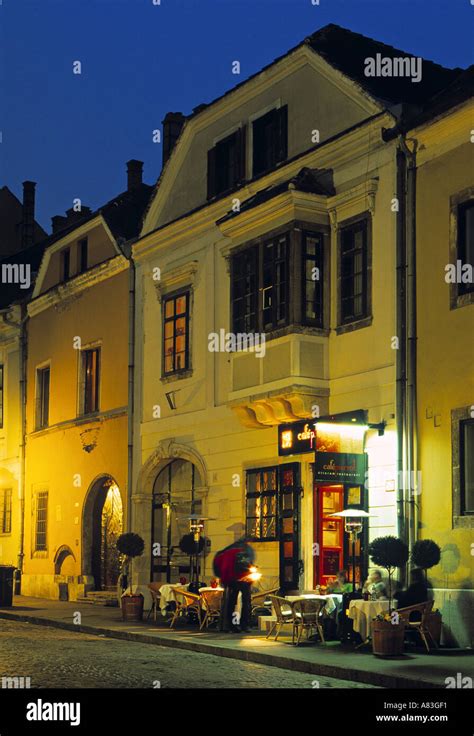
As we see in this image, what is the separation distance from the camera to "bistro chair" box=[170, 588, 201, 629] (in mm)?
21188

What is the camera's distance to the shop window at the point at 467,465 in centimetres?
1800

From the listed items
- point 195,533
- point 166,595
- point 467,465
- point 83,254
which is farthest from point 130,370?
point 467,465

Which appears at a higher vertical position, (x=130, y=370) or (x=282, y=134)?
(x=282, y=134)

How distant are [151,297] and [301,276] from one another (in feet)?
22.7

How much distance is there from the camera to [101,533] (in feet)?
96.4

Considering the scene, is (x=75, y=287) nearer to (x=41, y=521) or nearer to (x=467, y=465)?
(x=41, y=521)

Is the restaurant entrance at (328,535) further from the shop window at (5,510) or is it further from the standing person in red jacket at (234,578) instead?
the shop window at (5,510)

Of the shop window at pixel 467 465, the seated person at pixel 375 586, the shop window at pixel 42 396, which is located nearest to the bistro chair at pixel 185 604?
the seated person at pixel 375 586

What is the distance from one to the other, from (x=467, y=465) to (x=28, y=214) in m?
32.5

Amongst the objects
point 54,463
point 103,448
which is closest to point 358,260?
point 103,448

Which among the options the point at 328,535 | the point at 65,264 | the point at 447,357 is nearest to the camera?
the point at 447,357

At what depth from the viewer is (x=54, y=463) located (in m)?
31.7
